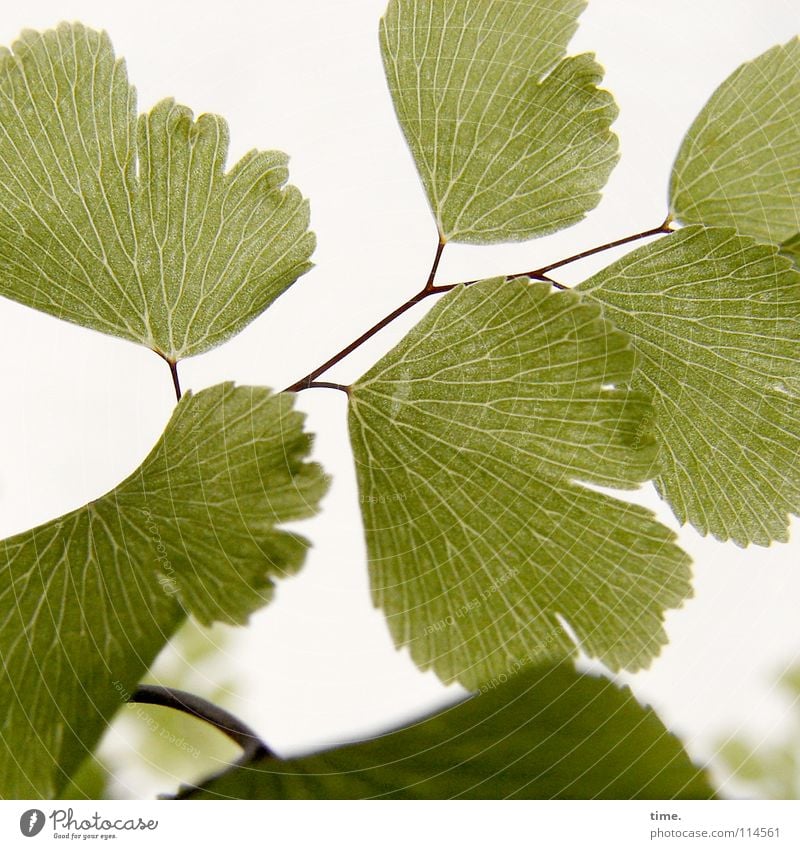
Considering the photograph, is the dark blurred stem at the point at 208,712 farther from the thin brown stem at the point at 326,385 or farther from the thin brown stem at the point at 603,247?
the thin brown stem at the point at 603,247

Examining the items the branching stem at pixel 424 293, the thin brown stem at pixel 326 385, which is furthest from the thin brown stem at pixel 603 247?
the thin brown stem at pixel 326 385

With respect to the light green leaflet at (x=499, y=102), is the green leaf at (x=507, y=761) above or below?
below

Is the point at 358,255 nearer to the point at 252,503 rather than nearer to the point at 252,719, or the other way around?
the point at 252,503

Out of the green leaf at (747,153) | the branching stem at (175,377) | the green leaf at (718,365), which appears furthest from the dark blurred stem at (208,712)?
the green leaf at (747,153)

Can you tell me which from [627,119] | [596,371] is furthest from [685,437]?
[627,119]

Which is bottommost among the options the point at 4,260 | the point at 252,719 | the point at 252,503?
the point at 252,719
